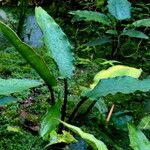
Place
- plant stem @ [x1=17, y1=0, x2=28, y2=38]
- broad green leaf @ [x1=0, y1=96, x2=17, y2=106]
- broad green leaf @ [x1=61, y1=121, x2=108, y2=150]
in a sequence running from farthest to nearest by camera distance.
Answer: plant stem @ [x1=17, y1=0, x2=28, y2=38] → broad green leaf @ [x1=0, y1=96, x2=17, y2=106] → broad green leaf @ [x1=61, y1=121, x2=108, y2=150]

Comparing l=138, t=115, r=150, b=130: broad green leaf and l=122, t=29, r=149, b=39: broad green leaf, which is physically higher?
l=122, t=29, r=149, b=39: broad green leaf

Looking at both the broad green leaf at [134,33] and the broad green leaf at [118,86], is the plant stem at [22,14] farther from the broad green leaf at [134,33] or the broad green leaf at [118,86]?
the broad green leaf at [118,86]

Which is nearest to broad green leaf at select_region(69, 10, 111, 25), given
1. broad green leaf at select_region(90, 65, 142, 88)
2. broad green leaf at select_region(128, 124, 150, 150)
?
broad green leaf at select_region(90, 65, 142, 88)

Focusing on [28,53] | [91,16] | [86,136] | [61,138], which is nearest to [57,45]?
[28,53]

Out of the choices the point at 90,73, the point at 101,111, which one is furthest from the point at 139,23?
the point at 101,111

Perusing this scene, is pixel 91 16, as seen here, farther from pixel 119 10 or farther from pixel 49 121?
pixel 49 121

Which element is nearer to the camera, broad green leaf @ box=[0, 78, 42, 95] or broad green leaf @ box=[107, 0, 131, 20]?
broad green leaf @ box=[0, 78, 42, 95]

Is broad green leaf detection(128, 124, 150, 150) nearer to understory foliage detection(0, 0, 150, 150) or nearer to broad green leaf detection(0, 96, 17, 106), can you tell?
understory foliage detection(0, 0, 150, 150)
